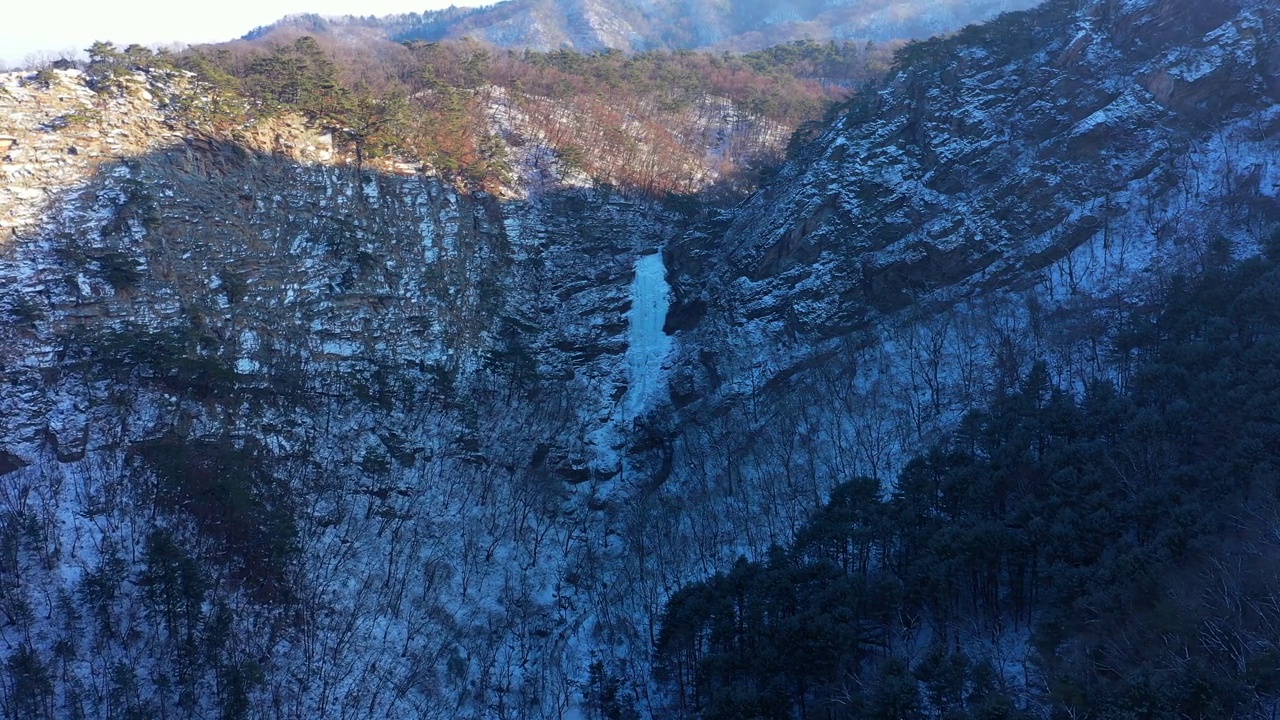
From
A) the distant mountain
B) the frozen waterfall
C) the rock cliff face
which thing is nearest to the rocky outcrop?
the rock cliff face

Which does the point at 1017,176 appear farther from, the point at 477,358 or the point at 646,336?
the point at 477,358

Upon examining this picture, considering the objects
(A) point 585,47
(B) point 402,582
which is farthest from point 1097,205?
(A) point 585,47

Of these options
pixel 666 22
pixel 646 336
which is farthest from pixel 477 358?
pixel 666 22

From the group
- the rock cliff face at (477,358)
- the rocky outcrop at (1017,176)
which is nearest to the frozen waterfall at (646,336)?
the rock cliff face at (477,358)

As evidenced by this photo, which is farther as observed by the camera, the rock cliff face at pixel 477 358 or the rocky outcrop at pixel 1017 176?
the rocky outcrop at pixel 1017 176

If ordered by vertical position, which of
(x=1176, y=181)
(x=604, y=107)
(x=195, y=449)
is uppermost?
(x=604, y=107)

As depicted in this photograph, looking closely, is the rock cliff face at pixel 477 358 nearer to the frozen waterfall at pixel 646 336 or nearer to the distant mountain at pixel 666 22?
the frozen waterfall at pixel 646 336

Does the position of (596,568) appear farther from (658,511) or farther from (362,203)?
(362,203)
